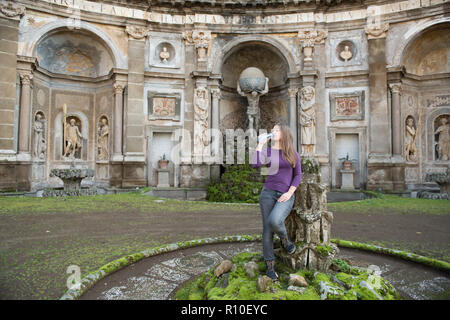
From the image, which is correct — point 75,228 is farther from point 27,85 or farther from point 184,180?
point 27,85

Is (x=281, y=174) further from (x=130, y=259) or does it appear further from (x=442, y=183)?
(x=442, y=183)

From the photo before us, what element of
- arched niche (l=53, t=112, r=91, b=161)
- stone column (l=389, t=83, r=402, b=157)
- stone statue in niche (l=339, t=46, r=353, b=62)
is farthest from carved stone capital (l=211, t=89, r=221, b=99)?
stone column (l=389, t=83, r=402, b=157)

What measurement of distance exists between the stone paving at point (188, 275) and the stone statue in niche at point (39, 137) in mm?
11388

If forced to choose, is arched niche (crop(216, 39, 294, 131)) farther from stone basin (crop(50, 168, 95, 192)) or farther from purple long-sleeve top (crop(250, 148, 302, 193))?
purple long-sleeve top (crop(250, 148, 302, 193))

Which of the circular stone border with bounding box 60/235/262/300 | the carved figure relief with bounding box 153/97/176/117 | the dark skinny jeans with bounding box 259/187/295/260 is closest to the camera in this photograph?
the circular stone border with bounding box 60/235/262/300

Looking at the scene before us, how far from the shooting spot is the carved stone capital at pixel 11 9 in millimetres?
10602

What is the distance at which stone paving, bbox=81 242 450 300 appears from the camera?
257cm

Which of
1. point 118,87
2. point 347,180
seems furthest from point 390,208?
point 118,87

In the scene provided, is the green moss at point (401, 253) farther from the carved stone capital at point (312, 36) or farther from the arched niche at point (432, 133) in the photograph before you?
the arched niche at point (432, 133)

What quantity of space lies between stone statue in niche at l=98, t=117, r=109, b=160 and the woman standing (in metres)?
12.0

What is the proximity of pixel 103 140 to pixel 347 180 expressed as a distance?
11.2 metres

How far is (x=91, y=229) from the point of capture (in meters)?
4.92

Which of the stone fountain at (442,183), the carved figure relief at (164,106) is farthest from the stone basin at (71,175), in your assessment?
the stone fountain at (442,183)

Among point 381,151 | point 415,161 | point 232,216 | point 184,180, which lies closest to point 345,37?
point 381,151
